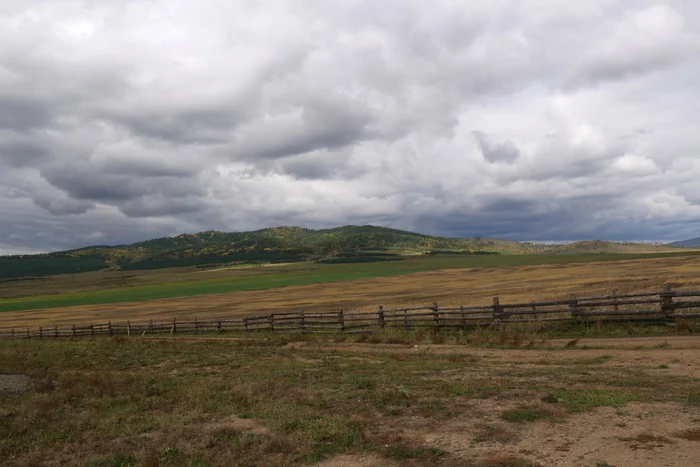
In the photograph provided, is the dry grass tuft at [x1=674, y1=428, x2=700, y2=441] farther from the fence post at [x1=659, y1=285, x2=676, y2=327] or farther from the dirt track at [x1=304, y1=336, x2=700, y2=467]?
the fence post at [x1=659, y1=285, x2=676, y2=327]

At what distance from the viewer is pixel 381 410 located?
34.2 ft

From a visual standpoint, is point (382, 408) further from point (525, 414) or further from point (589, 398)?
point (589, 398)

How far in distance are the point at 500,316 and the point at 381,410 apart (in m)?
14.7

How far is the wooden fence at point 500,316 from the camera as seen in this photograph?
1997 cm

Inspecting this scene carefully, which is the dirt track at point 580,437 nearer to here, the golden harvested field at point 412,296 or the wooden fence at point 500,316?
the wooden fence at point 500,316

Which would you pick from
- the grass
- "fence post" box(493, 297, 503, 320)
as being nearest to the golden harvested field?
"fence post" box(493, 297, 503, 320)

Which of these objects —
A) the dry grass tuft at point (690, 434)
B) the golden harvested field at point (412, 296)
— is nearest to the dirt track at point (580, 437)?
the dry grass tuft at point (690, 434)

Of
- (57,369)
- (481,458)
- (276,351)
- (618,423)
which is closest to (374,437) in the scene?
(481,458)

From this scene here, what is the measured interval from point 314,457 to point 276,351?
14758 mm

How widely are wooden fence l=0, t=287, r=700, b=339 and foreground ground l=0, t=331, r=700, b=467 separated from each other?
306 centimetres

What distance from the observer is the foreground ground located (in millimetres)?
7836

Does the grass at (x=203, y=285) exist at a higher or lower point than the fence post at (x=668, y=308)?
lower

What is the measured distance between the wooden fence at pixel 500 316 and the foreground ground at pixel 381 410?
3055 millimetres

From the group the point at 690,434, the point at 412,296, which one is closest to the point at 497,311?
the point at 690,434
